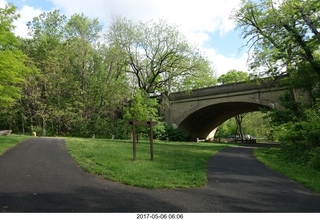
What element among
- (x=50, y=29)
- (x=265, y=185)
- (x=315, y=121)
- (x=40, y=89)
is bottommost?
(x=265, y=185)

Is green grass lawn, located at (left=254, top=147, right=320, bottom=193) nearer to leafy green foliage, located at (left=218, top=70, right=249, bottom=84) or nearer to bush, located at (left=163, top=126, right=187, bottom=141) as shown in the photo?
bush, located at (left=163, top=126, right=187, bottom=141)

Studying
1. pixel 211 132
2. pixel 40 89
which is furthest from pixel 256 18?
pixel 211 132

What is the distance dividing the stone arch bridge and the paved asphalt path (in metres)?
18.6

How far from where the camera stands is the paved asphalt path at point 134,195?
5.18 metres

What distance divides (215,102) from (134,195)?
25.6 meters

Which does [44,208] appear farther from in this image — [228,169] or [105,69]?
[105,69]

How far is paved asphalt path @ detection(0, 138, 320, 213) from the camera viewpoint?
5176mm

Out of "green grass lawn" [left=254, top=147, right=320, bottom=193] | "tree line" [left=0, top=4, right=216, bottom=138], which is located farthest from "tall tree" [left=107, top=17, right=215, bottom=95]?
"green grass lawn" [left=254, top=147, right=320, bottom=193]

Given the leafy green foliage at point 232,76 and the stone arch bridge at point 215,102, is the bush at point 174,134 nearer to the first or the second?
the stone arch bridge at point 215,102

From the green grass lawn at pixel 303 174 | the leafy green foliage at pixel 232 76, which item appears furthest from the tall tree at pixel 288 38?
the leafy green foliage at pixel 232 76

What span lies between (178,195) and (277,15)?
16.2 m

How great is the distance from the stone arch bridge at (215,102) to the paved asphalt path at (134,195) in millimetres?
18575

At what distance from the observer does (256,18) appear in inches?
785

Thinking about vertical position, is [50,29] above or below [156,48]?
above
